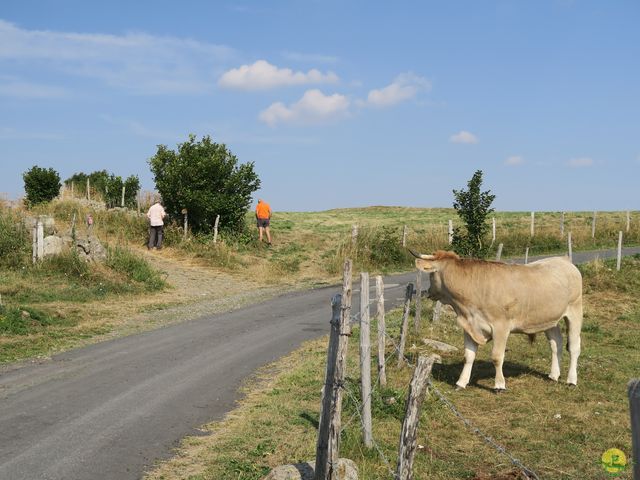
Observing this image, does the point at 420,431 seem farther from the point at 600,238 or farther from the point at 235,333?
the point at 600,238

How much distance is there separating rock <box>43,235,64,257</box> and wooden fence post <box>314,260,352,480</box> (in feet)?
61.2

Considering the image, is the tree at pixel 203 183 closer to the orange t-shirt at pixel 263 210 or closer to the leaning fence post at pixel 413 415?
the orange t-shirt at pixel 263 210

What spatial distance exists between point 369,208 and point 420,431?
61.7 m

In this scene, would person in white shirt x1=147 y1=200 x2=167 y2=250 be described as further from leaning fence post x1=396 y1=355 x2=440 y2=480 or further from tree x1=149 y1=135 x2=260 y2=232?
leaning fence post x1=396 y1=355 x2=440 y2=480

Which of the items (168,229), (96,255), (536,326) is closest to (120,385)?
(536,326)

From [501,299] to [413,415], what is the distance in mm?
6590

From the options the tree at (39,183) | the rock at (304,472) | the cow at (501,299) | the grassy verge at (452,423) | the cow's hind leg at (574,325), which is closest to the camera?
the rock at (304,472)

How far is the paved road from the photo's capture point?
8406 mm

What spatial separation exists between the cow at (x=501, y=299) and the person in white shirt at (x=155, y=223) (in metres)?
20.9

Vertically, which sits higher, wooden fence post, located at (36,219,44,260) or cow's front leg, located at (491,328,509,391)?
wooden fence post, located at (36,219,44,260)

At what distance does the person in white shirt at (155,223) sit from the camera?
30.8 metres

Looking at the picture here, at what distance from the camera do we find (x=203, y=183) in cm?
3175

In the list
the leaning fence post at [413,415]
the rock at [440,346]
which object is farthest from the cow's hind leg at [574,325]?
the leaning fence post at [413,415]

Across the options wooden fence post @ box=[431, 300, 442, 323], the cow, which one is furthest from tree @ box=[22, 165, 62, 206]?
the cow
